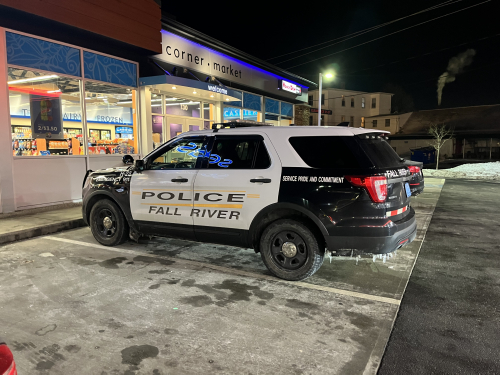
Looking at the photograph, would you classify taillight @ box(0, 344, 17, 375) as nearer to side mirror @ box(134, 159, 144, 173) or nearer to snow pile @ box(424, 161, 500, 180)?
side mirror @ box(134, 159, 144, 173)

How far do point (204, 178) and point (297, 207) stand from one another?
146 centimetres

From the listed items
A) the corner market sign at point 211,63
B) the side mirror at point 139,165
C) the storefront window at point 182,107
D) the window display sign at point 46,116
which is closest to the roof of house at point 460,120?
the corner market sign at point 211,63

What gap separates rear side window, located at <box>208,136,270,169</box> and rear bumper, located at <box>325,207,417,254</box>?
132 centimetres

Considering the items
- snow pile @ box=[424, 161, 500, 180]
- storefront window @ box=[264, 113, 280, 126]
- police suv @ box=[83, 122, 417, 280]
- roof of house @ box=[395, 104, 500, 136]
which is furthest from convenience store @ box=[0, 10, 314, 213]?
roof of house @ box=[395, 104, 500, 136]

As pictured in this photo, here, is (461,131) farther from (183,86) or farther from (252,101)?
(183,86)

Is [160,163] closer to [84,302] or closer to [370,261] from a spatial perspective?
[84,302]

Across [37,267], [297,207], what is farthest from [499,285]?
[37,267]

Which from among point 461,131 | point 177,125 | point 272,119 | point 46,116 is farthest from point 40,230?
point 461,131

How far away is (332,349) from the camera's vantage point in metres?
3.09

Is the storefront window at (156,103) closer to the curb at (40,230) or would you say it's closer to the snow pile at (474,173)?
the curb at (40,230)

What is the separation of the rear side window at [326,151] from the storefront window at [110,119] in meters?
8.19

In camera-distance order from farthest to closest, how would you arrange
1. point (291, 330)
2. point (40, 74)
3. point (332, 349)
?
point (40, 74), point (291, 330), point (332, 349)

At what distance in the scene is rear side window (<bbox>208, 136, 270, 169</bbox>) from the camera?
15.6 feet

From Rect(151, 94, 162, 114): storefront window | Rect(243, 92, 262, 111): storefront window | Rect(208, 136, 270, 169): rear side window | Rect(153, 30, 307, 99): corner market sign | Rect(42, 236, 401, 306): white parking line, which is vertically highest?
Rect(153, 30, 307, 99): corner market sign
